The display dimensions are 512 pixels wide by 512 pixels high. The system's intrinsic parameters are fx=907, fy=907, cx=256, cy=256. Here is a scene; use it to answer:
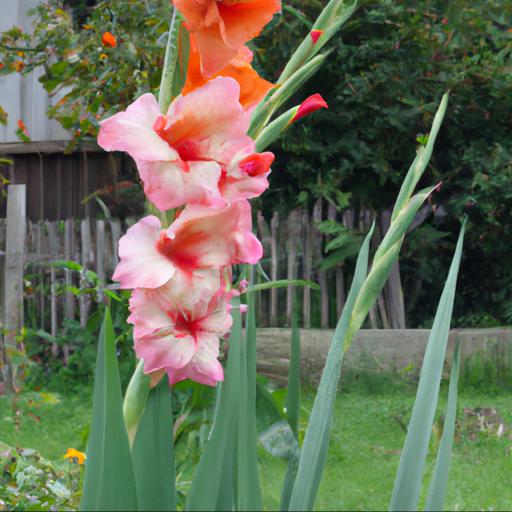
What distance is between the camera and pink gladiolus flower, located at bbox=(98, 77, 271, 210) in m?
0.73

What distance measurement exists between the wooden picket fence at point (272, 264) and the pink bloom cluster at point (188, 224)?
5857 mm

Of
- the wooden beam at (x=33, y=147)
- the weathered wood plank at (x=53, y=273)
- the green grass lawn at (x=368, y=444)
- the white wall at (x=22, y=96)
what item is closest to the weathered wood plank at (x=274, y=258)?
the green grass lawn at (x=368, y=444)

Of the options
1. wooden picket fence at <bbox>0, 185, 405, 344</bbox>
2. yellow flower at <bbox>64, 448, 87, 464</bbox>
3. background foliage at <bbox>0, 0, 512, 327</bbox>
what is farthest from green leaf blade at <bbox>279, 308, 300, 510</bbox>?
wooden picket fence at <bbox>0, 185, 405, 344</bbox>

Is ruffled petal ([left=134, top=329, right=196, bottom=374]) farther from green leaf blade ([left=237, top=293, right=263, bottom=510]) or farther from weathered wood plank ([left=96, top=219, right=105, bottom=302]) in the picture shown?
weathered wood plank ([left=96, top=219, right=105, bottom=302])

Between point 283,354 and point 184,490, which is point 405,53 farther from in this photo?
point 184,490

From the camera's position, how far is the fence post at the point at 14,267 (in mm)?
5879

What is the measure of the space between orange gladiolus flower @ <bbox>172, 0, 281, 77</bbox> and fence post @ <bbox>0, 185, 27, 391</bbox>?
203 inches

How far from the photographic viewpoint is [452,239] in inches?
279

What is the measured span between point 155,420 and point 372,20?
5.88 m

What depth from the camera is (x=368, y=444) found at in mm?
4617

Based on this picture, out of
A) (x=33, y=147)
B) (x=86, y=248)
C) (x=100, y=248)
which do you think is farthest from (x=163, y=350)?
(x=33, y=147)

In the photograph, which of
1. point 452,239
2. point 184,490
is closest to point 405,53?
point 452,239

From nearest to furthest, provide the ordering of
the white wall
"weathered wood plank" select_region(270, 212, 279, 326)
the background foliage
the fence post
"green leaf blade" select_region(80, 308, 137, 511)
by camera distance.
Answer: "green leaf blade" select_region(80, 308, 137, 511) → the fence post → the background foliage → "weathered wood plank" select_region(270, 212, 279, 326) → the white wall

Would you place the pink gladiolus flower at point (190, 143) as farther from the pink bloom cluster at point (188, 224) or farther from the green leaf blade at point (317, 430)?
the green leaf blade at point (317, 430)
